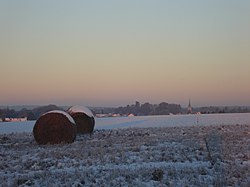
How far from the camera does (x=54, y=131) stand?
69.9ft

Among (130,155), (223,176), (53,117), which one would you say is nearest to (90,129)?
(53,117)

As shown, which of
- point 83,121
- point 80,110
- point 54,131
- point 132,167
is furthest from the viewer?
point 80,110

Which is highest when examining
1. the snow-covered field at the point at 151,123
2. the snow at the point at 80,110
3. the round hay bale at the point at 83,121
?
the snow at the point at 80,110

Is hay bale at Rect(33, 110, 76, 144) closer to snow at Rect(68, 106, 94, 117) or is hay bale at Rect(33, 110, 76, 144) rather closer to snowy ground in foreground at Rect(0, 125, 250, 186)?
snowy ground in foreground at Rect(0, 125, 250, 186)

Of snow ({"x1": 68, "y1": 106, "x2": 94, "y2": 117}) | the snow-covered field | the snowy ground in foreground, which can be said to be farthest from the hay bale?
the snow-covered field

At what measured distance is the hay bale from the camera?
21.1 meters

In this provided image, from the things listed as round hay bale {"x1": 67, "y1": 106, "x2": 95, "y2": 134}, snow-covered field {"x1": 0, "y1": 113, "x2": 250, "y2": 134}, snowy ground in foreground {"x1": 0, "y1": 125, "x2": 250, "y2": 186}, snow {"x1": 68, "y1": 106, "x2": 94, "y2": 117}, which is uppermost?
snow {"x1": 68, "y1": 106, "x2": 94, "y2": 117}

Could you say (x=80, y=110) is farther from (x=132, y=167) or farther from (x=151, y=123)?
(x=151, y=123)

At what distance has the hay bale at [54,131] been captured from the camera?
21125 mm

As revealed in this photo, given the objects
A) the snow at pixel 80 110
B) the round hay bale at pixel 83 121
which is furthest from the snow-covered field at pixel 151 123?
the round hay bale at pixel 83 121

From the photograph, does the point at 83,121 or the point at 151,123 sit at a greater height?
the point at 83,121

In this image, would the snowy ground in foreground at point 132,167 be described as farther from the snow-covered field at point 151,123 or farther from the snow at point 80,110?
the snow-covered field at point 151,123

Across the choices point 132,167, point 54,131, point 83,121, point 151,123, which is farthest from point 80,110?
point 151,123

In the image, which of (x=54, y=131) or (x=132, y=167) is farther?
(x=54, y=131)
